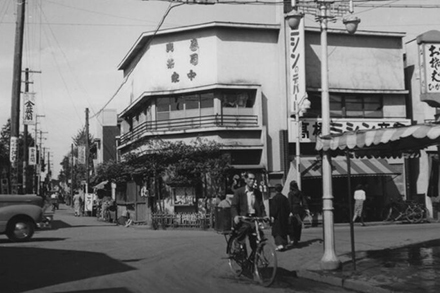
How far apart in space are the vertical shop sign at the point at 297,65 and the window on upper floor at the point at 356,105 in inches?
112

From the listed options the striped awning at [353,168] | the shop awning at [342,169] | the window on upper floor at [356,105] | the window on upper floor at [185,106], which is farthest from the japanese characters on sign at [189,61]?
the window on upper floor at [356,105]

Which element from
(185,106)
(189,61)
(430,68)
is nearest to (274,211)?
(430,68)

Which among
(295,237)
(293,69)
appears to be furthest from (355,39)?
(295,237)

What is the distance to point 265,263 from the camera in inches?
361

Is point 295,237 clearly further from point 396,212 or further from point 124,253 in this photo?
point 396,212

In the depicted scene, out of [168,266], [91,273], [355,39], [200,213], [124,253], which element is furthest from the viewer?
[355,39]

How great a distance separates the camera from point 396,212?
25609mm

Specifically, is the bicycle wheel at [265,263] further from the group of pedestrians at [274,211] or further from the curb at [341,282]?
the curb at [341,282]

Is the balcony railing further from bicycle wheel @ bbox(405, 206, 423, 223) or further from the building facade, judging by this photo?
bicycle wheel @ bbox(405, 206, 423, 223)

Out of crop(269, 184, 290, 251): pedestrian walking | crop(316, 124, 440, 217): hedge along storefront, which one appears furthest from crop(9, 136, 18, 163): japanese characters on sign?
crop(316, 124, 440, 217): hedge along storefront

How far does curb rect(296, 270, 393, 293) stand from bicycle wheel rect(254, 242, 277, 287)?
1.30 m

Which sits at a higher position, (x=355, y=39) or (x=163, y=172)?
(x=355, y=39)

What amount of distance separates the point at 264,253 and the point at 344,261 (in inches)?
129

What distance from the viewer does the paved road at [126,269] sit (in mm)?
9000
